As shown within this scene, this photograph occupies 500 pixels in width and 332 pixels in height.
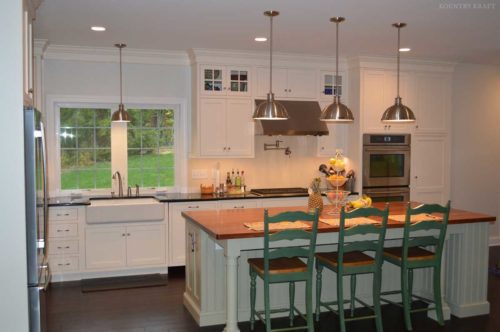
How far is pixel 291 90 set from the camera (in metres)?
6.51

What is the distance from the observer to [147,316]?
4488mm

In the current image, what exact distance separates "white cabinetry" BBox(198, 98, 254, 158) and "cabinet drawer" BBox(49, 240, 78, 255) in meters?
1.81

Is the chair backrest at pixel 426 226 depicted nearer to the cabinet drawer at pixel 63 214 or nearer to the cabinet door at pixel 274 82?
the cabinet door at pixel 274 82

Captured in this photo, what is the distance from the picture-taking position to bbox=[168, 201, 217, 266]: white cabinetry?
592cm

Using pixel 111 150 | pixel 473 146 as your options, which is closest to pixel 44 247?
pixel 111 150

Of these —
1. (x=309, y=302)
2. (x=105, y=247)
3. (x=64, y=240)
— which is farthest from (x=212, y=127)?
(x=309, y=302)

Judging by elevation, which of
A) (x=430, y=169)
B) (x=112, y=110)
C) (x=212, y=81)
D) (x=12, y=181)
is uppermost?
(x=212, y=81)

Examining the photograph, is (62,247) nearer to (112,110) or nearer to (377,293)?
(112,110)

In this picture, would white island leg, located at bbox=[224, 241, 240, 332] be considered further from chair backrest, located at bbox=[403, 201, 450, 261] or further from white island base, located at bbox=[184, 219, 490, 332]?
chair backrest, located at bbox=[403, 201, 450, 261]

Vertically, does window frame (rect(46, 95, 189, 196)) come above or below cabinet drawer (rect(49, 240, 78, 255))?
above

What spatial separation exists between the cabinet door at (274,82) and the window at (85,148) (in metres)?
1.91

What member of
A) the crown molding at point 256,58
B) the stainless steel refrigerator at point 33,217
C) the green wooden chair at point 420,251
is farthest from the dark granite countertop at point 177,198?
the stainless steel refrigerator at point 33,217

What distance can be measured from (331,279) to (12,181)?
2881 mm

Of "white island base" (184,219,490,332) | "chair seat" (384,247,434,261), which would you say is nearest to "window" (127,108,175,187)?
"white island base" (184,219,490,332)
